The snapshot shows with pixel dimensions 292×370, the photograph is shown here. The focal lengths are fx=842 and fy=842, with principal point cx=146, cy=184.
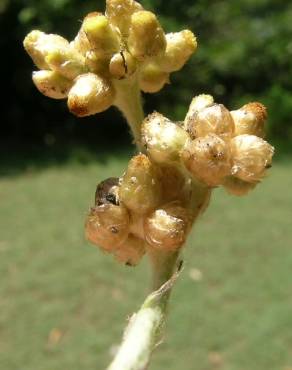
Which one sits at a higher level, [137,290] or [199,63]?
[199,63]

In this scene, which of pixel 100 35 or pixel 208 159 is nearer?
pixel 208 159

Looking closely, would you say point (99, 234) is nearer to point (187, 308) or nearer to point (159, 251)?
point (159, 251)

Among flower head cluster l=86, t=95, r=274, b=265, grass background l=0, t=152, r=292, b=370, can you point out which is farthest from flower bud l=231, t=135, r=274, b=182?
grass background l=0, t=152, r=292, b=370

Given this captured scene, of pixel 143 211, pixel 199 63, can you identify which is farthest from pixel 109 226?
pixel 199 63

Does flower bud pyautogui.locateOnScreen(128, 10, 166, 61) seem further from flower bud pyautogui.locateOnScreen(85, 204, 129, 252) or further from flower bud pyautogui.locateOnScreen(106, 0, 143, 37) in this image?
flower bud pyautogui.locateOnScreen(85, 204, 129, 252)

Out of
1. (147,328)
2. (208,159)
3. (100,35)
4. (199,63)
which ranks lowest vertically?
(199,63)

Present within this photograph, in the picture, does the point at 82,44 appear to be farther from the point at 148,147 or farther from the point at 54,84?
the point at 148,147

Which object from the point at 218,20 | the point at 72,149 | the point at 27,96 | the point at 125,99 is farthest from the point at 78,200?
the point at 125,99
